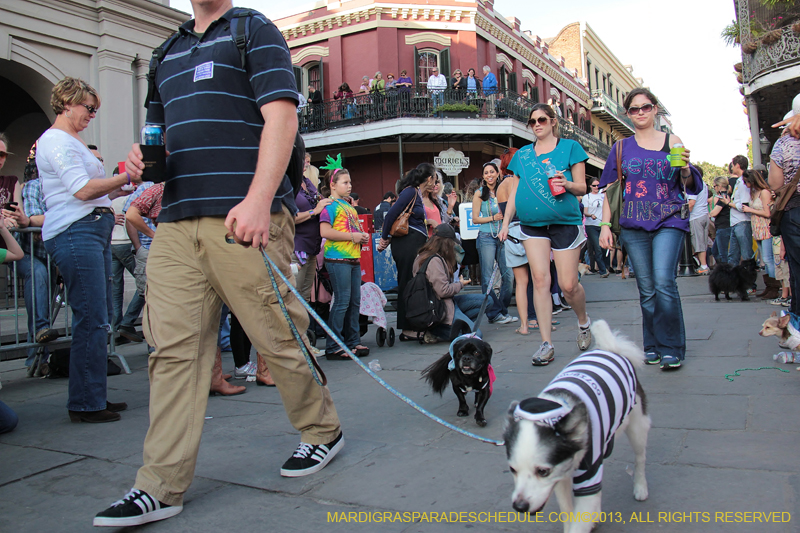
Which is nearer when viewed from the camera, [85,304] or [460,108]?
[85,304]

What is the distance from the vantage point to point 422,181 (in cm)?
689

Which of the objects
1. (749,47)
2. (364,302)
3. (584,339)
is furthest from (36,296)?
(749,47)

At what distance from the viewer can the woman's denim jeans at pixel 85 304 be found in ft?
12.0

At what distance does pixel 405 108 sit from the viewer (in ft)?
73.6

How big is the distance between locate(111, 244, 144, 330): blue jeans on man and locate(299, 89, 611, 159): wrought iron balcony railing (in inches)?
651

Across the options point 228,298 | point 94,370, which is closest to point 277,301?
point 228,298

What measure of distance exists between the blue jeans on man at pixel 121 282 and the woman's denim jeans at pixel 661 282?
17.4 ft

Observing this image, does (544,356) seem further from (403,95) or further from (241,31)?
(403,95)

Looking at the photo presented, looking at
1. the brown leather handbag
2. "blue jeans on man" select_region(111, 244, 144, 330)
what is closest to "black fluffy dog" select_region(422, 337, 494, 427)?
the brown leather handbag

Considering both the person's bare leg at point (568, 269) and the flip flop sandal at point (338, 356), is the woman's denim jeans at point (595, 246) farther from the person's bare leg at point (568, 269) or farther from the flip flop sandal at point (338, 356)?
the flip flop sandal at point (338, 356)

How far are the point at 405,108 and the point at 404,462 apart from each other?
68.2ft

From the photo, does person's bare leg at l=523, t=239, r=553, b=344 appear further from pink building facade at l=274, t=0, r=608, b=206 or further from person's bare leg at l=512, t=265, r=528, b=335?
pink building facade at l=274, t=0, r=608, b=206

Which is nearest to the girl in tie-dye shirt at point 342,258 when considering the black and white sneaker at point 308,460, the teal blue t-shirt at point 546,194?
the teal blue t-shirt at point 546,194

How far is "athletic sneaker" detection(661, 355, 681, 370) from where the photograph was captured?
4379 millimetres
